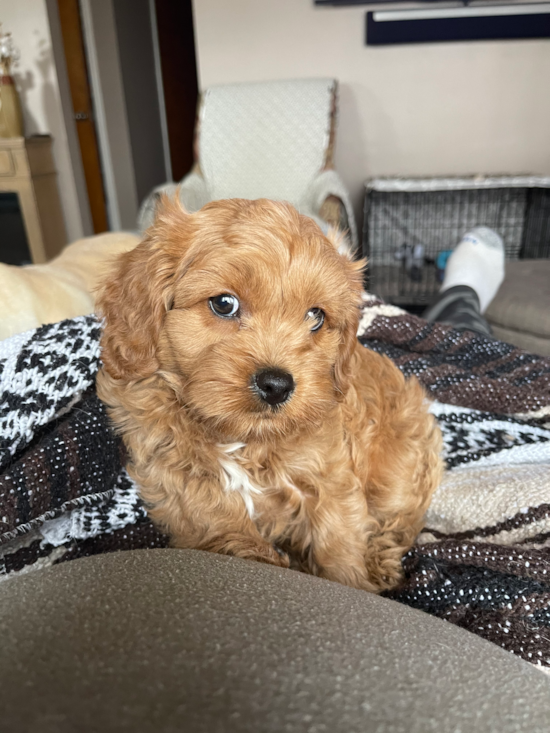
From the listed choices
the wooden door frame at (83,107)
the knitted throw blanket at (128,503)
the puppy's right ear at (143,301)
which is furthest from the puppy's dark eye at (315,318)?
the wooden door frame at (83,107)

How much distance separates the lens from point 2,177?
4.79 metres

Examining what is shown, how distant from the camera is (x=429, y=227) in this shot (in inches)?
179

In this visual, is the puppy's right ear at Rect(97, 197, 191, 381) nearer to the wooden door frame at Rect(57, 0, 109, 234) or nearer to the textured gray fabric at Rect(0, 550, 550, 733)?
the textured gray fabric at Rect(0, 550, 550, 733)

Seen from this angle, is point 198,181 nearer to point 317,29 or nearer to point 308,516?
point 317,29

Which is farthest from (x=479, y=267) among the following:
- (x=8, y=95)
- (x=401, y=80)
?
(x=8, y=95)

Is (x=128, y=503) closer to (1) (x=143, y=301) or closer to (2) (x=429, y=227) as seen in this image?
(1) (x=143, y=301)

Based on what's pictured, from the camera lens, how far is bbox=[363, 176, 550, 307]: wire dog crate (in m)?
4.35

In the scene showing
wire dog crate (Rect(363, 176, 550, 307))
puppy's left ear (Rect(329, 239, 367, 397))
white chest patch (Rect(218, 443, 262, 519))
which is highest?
puppy's left ear (Rect(329, 239, 367, 397))

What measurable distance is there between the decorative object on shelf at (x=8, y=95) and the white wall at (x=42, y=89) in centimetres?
13

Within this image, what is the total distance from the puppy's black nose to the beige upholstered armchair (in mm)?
3532

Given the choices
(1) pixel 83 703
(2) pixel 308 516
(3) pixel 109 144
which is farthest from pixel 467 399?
(3) pixel 109 144

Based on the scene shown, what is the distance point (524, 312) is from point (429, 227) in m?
2.24

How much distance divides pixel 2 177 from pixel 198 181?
1.98 meters

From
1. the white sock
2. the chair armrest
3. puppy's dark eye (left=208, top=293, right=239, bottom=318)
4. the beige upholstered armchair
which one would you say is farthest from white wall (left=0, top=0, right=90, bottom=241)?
puppy's dark eye (left=208, top=293, right=239, bottom=318)
